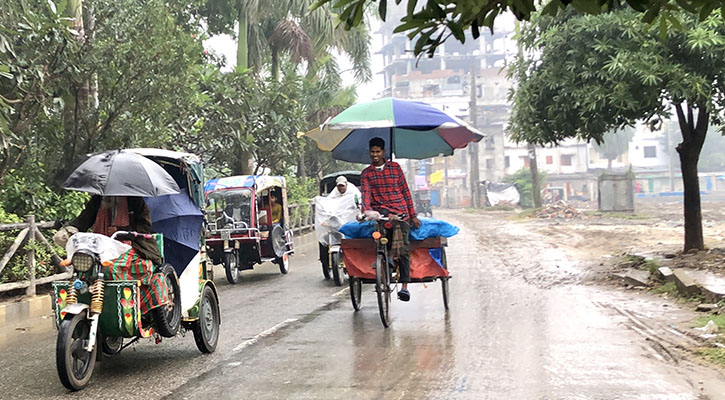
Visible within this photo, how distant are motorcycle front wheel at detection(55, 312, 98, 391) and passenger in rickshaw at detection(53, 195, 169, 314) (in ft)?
1.52

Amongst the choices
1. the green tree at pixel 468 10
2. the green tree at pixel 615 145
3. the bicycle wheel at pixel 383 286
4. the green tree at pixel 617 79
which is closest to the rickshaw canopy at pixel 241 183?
the green tree at pixel 617 79

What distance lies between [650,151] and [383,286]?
87.3 m

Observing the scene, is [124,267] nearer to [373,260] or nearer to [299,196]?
[373,260]

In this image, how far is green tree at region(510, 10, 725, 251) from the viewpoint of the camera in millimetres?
10844

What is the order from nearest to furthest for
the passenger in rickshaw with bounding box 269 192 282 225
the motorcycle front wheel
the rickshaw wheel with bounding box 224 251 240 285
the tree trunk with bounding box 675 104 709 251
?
1. the motorcycle front wheel
2. the tree trunk with bounding box 675 104 709 251
3. the rickshaw wheel with bounding box 224 251 240 285
4. the passenger in rickshaw with bounding box 269 192 282 225

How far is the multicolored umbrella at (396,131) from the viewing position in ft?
29.2

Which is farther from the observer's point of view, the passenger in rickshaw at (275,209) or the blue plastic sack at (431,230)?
the passenger in rickshaw at (275,209)

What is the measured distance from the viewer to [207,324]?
7.00 m

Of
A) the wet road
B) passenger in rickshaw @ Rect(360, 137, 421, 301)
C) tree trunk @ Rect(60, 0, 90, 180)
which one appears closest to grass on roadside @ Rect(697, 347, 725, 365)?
the wet road

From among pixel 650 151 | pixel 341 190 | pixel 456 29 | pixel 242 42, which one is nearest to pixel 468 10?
pixel 456 29

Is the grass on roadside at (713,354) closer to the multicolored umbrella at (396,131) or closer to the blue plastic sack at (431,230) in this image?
the blue plastic sack at (431,230)

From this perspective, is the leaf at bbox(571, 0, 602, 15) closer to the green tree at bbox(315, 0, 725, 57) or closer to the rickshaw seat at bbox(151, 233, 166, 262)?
the green tree at bbox(315, 0, 725, 57)

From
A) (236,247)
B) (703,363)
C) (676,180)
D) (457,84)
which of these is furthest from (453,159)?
(703,363)

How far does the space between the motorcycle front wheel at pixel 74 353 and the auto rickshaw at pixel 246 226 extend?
7.61 metres
